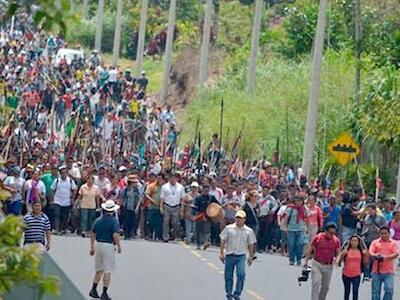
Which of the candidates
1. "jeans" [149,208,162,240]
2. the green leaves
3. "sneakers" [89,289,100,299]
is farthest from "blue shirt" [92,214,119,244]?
the green leaves

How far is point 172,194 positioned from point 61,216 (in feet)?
7.92

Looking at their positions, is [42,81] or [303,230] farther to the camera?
[42,81]

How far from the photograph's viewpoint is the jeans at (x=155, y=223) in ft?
114

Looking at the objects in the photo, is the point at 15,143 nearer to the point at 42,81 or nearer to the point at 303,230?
the point at 303,230

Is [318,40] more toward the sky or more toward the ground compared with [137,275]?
more toward the sky

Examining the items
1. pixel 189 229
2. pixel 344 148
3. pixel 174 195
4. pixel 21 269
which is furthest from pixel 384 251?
pixel 21 269

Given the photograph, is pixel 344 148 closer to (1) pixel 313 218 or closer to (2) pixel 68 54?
(1) pixel 313 218

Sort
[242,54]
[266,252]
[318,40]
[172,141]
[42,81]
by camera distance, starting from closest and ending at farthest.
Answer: [266,252], [318,40], [172,141], [42,81], [242,54]

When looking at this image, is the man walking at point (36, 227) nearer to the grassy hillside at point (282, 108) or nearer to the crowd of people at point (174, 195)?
the crowd of people at point (174, 195)

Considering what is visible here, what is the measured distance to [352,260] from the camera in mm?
22453

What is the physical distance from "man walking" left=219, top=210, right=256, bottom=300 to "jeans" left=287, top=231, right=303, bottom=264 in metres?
8.76

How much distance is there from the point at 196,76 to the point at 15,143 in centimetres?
3557

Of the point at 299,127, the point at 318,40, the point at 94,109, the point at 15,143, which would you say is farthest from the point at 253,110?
the point at 15,143

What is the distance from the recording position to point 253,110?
173ft
